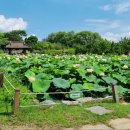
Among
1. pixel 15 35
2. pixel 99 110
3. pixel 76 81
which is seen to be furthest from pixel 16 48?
pixel 99 110

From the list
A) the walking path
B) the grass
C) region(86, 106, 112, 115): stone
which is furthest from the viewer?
region(86, 106, 112, 115): stone

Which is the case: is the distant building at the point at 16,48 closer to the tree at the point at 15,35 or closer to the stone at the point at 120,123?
the tree at the point at 15,35

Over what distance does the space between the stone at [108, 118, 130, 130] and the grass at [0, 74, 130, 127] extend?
0.13 meters

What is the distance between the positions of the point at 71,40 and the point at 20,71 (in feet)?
Answer: 268

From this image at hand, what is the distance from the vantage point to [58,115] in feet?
17.7

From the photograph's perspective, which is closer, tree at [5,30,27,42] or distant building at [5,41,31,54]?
distant building at [5,41,31,54]

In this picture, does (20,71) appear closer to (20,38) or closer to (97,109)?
(97,109)

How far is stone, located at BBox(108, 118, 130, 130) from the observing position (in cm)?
492

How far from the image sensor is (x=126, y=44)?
126 feet

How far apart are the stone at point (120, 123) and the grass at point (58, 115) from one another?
134mm

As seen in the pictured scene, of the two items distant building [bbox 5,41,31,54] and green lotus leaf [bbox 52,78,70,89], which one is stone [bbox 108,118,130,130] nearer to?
green lotus leaf [bbox 52,78,70,89]

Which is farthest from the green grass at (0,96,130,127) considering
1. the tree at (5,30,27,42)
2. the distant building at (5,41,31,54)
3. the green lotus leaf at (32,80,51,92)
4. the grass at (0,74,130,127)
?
the tree at (5,30,27,42)

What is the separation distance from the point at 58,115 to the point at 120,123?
114 cm

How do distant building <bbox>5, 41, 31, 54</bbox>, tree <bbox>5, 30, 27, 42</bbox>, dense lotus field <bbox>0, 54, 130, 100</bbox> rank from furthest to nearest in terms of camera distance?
tree <bbox>5, 30, 27, 42</bbox> < distant building <bbox>5, 41, 31, 54</bbox> < dense lotus field <bbox>0, 54, 130, 100</bbox>
